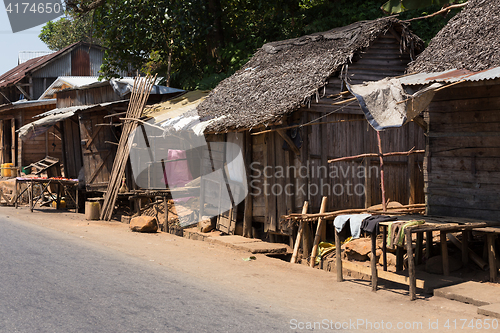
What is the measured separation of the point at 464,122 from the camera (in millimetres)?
7941

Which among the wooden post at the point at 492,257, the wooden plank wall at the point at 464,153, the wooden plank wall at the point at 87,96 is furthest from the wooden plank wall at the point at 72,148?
the wooden post at the point at 492,257

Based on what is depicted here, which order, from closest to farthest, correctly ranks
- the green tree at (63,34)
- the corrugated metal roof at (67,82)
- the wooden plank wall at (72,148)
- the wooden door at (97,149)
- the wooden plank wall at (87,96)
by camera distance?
1. the wooden door at (97,149)
2. the wooden plank wall at (87,96)
3. the wooden plank wall at (72,148)
4. the corrugated metal roof at (67,82)
5. the green tree at (63,34)

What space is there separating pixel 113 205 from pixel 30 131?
4.59 meters

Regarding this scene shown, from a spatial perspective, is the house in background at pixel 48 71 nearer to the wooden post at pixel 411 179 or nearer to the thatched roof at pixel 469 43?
the wooden post at pixel 411 179

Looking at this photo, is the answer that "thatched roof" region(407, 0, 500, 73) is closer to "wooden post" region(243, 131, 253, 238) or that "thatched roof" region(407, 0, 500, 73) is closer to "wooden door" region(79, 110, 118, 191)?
"wooden post" region(243, 131, 253, 238)

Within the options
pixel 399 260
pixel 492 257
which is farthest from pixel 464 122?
pixel 399 260

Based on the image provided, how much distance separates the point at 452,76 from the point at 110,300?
5.63 meters

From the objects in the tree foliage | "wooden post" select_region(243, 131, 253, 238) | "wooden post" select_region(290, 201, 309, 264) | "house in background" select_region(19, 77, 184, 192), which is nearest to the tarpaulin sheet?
"wooden post" select_region(290, 201, 309, 264)

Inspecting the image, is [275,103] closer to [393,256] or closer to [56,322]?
[393,256]

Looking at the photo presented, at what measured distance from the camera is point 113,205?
15203 millimetres

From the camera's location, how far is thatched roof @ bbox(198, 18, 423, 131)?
1023 cm

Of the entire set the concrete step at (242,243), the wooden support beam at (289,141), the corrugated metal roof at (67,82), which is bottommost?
the concrete step at (242,243)

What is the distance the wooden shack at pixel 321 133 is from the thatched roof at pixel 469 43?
188 centimetres

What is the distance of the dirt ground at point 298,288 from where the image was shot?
582 centimetres
